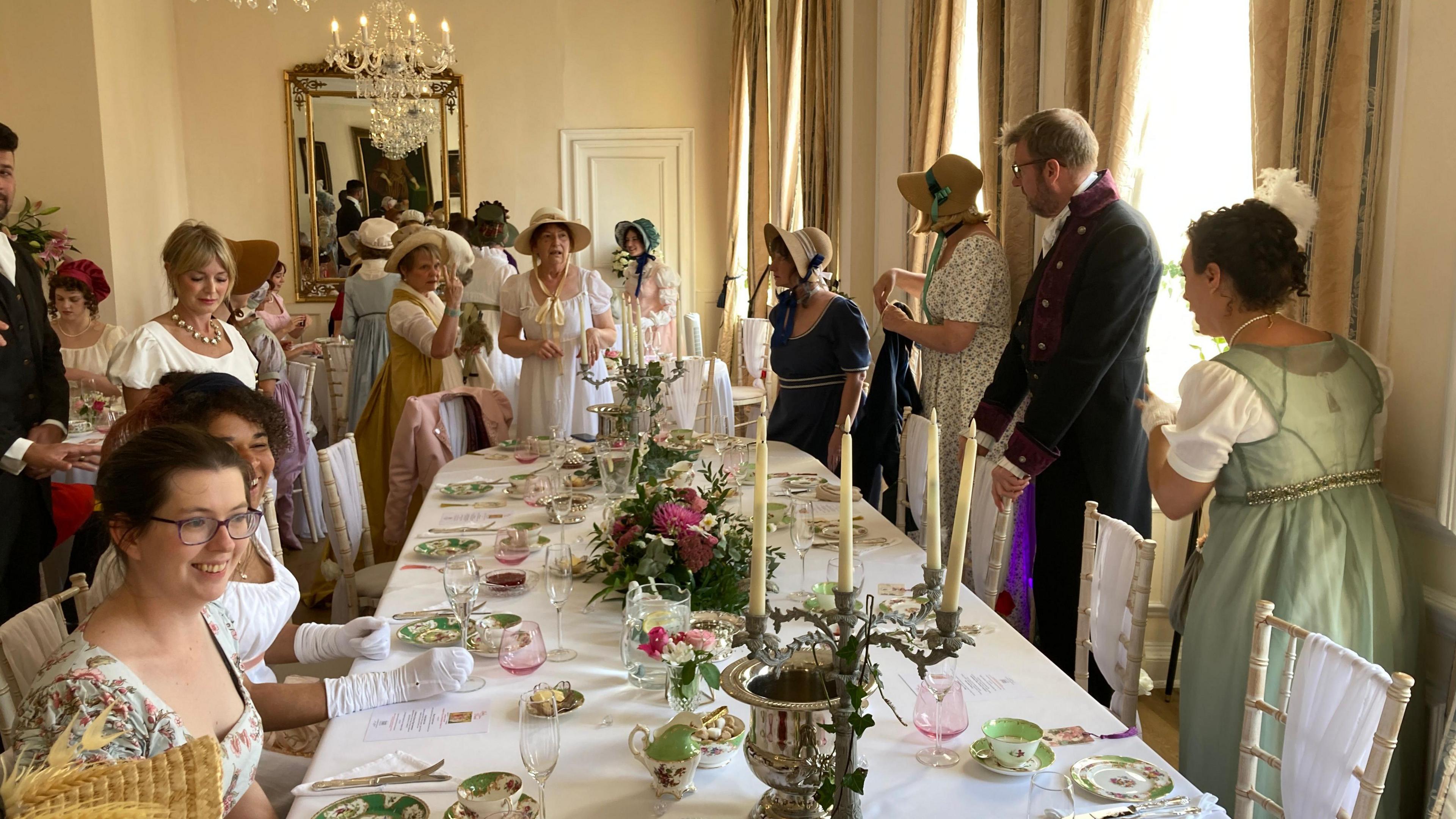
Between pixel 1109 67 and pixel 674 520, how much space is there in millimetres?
2132

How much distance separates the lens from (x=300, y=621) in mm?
4367

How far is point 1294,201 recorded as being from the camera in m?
2.20

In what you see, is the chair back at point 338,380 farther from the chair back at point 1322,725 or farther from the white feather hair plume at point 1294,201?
the chair back at point 1322,725

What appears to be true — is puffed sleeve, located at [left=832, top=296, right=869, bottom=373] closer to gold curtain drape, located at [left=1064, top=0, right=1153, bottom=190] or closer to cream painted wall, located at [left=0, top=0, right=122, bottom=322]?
gold curtain drape, located at [left=1064, top=0, right=1153, bottom=190]

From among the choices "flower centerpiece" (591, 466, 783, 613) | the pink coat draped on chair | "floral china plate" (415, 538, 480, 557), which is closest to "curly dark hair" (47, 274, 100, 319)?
the pink coat draped on chair

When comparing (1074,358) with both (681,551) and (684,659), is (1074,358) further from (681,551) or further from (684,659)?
(684,659)

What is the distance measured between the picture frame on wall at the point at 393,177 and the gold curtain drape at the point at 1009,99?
6428mm

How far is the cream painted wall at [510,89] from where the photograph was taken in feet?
29.8

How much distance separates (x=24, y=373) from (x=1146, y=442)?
3321 millimetres

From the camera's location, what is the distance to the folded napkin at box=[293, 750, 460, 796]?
154 centimetres

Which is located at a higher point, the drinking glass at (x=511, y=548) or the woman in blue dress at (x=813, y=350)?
the woman in blue dress at (x=813, y=350)

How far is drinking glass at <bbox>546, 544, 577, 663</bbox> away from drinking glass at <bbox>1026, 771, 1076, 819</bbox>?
3.31 ft

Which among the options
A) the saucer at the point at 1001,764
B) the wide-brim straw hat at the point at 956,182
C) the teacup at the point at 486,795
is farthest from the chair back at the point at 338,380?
the saucer at the point at 1001,764

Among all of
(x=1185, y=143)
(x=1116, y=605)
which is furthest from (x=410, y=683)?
(x=1185, y=143)
